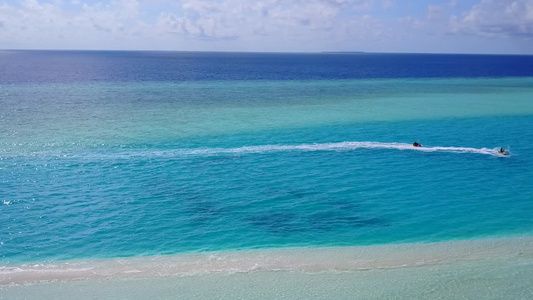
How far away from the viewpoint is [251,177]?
47125 millimetres

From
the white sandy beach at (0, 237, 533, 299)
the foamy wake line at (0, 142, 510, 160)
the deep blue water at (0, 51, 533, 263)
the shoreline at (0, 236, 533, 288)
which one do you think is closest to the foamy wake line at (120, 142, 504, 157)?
the foamy wake line at (0, 142, 510, 160)

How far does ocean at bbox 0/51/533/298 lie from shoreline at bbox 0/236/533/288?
1.45 ft

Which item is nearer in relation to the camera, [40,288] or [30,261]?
[40,288]

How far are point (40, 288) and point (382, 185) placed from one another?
2949 centimetres

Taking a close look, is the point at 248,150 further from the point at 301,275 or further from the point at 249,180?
the point at 301,275

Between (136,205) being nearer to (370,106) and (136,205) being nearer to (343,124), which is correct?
(343,124)

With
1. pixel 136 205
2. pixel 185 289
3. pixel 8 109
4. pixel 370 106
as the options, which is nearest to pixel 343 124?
pixel 370 106

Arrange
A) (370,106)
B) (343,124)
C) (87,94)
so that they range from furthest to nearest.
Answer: (87,94), (370,106), (343,124)

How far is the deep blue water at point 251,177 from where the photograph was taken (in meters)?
34.8

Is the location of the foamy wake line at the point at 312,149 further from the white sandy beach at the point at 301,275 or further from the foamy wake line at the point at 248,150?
the white sandy beach at the point at 301,275

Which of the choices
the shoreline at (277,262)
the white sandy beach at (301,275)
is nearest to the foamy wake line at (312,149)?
the shoreline at (277,262)

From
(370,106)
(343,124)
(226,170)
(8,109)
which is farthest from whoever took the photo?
(370,106)

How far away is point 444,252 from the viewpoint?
32312 mm

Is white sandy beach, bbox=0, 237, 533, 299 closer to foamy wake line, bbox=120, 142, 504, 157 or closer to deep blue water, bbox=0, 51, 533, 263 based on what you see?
deep blue water, bbox=0, 51, 533, 263
